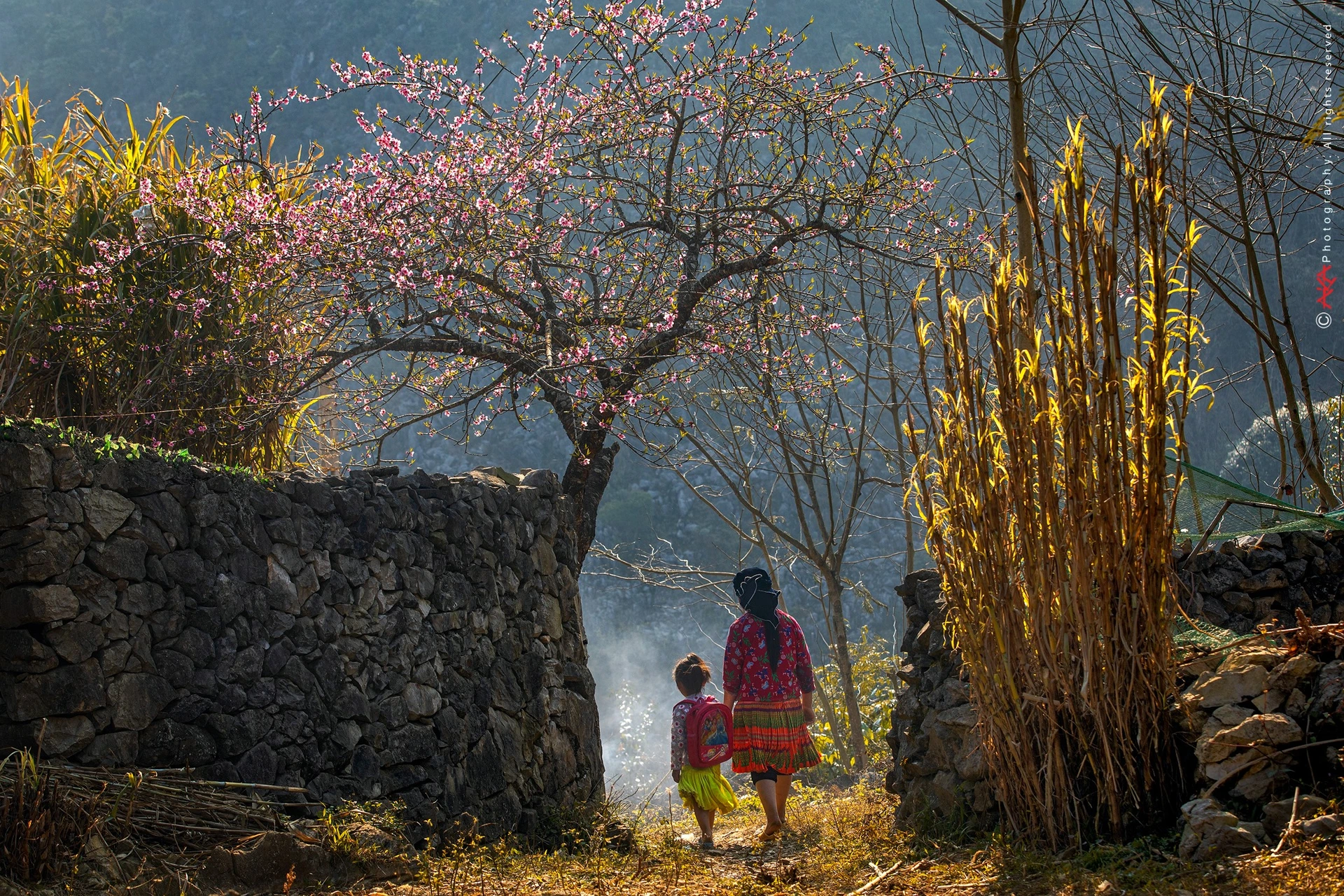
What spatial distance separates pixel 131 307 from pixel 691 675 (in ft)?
11.0

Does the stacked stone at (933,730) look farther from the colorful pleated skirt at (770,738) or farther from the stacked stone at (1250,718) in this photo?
the stacked stone at (1250,718)

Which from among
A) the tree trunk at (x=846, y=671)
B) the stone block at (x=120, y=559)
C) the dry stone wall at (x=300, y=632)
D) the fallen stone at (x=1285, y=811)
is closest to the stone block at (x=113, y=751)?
the dry stone wall at (x=300, y=632)

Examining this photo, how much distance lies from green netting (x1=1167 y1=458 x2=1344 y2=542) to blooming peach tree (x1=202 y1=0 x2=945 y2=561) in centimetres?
251

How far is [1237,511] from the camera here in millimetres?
4789

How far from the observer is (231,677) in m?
3.99

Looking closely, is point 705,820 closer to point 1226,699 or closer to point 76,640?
point 1226,699

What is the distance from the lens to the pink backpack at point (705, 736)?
18.0 ft

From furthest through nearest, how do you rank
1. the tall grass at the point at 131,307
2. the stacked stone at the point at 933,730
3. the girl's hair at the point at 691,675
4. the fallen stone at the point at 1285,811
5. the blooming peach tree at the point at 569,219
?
the blooming peach tree at the point at 569,219 < the girl's hair at the point at 691,675 < the tall grass at the point at 131,307 < the stacked stone at the point at 933,730 < the fallen stone at the point at 1285,811

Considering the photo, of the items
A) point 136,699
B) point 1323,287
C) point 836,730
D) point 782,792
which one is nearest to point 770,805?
point 782,792

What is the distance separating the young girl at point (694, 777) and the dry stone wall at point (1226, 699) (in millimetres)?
1142

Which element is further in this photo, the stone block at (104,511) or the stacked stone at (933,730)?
the stacked stone at (933,730)

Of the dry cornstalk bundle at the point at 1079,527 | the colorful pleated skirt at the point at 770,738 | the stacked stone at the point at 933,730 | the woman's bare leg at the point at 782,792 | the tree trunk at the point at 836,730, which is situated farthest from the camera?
the tree trunk at the point at 836,730

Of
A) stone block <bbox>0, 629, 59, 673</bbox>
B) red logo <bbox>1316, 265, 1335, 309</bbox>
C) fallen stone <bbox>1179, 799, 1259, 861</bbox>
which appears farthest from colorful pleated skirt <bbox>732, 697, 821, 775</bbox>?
red logo <bbox>1316, 265, 1335, 309</bbox>

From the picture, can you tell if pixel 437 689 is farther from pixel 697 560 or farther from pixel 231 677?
pixel 697 560
